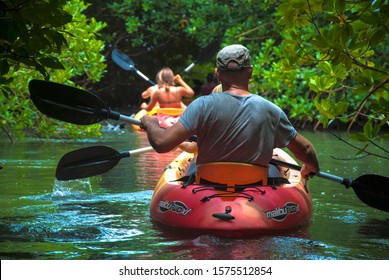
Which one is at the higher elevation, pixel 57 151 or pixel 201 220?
pixel 201 220

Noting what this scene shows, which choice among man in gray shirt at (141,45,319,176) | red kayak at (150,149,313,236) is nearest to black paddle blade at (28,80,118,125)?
man in gray shirt at (141,45,319,176)

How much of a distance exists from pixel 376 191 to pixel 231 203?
4.19ft

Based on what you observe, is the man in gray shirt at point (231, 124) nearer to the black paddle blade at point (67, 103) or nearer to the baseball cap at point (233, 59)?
the baseball cap at point (233, 59)

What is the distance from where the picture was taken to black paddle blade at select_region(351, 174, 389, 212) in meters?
6.63

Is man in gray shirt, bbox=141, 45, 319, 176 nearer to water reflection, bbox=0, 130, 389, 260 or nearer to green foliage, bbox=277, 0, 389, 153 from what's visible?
green foliage, bbox=277, 0, 389, 153

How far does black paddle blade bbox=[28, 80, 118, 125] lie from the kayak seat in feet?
2.90

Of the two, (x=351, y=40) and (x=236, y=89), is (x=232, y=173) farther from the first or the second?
(x=351, y=40)

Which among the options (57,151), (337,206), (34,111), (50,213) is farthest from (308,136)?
(50,213)

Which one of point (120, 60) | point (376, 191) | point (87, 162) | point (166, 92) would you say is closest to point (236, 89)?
point (376, 191)

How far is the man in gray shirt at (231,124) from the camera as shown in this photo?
5926 mm

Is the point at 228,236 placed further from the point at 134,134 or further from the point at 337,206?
the point at 134,134

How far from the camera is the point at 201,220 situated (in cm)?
601

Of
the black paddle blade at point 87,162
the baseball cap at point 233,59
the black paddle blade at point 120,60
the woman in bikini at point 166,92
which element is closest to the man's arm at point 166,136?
the baseball cap at point 233,59
